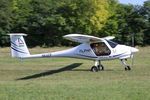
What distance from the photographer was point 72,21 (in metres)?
54.6

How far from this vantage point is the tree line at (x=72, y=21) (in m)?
52.3

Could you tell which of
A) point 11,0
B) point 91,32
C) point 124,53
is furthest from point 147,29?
point 124,53

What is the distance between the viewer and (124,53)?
20281 mm

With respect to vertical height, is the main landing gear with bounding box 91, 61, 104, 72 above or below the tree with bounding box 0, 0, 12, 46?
below

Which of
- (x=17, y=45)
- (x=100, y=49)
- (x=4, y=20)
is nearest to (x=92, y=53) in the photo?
(x=100, y=49)

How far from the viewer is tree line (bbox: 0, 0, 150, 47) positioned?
172 ft

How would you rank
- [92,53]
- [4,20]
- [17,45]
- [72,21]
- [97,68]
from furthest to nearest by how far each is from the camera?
[72,21], [4,20], [92,53], [17,45], [97,68]

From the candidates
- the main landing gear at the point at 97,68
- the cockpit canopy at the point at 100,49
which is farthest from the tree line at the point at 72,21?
the cockpit canopy at the point at 100,49

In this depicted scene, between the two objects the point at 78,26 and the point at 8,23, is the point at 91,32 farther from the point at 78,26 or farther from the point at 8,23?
the point at 8,23

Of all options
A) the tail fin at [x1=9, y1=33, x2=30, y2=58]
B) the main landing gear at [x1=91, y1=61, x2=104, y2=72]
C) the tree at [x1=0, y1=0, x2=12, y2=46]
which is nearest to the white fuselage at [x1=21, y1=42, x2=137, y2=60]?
the main landing gear at [x1=91, y1=61, x2=104, y2=72]

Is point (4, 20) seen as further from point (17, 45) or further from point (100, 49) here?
point (100, 49)

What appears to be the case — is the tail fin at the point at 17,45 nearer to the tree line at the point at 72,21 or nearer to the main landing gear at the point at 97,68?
the main landing gear at the point at 97,68

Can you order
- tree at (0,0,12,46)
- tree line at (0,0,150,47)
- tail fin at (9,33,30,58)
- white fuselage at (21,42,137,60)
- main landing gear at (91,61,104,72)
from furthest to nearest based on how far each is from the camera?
tree line at (0,0,150,47) → tree at (0,0,12,46) → white fuselage at (21,42,137,60) → tail fin at (9,33,30,58) → main landing gear at (91,61,104,72)

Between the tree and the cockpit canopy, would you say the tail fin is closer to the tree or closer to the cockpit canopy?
the cockpit canopy
